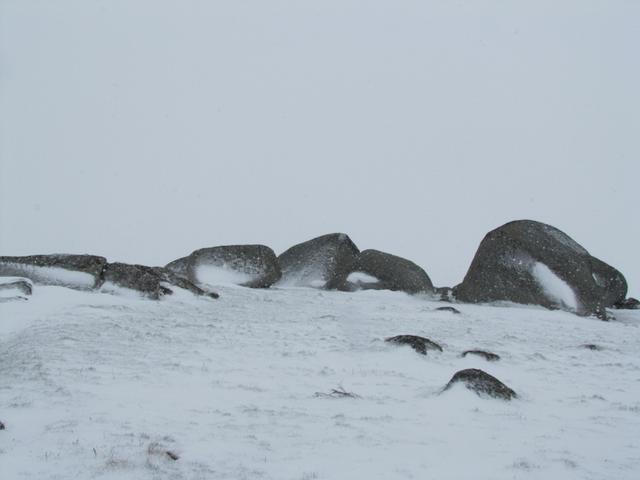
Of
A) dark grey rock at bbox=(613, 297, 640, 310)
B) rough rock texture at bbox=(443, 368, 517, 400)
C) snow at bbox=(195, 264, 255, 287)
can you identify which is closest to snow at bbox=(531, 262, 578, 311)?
dark grey rock at bbox=(613, 297, 640, 310)

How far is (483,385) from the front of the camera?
621cm

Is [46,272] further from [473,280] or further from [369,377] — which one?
[473,280]

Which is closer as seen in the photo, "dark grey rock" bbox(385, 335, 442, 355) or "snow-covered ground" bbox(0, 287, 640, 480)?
"snow-covered ground" bbox(0, 287, 640, 480)

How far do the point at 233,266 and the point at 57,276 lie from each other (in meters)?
5.53

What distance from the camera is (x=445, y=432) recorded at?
514 centimetres

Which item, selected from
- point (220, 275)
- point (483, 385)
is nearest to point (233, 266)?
point (220, 275)

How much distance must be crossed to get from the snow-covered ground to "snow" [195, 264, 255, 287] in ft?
18.7

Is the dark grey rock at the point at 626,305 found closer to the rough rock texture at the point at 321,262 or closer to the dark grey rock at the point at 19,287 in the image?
the rough rock texture at the point at 321,262

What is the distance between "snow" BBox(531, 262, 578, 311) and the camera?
46.7ft

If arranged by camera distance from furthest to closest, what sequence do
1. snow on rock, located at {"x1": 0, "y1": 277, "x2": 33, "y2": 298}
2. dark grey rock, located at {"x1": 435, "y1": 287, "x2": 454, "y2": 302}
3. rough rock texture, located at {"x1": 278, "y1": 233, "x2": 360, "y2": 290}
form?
rough rock texture, located at {"x1": 278, "y1": 233, "x2": 360, "y2": 290}
dark grey rock, located at {"x1": 435, "y1": 287, "x2": 454, "y2": 302}
snow on rock, located at {"x1": 0, "y1": 277, "x2": 33, "y2": 298}

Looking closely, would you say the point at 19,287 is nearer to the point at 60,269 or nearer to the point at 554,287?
the point at 60,269

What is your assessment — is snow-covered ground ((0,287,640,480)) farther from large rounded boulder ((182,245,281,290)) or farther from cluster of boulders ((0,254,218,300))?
large rounded boulder ((182,245,281,290))

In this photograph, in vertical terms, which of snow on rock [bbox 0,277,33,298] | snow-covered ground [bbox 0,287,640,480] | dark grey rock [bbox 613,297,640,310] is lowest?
snow-covered ground [bbox 0,287,640,480]

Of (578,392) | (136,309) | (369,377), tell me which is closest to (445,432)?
(369,377)
